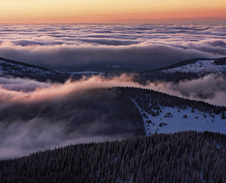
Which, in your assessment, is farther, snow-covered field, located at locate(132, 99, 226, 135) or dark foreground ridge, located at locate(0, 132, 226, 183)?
snow-covered field, located at locate(132, 99, 226, 135)

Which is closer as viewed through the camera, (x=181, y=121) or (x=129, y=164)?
(x=129, y=164)

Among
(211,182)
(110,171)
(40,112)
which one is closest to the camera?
(211,182)

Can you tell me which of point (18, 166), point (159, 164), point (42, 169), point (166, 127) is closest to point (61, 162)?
point (42, 169)

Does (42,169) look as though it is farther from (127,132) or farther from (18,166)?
(127,132)

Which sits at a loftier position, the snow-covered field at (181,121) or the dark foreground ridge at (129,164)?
the dark foreground ridge at (129,164)

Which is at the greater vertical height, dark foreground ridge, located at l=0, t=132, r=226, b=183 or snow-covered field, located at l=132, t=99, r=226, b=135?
dark foreground ridge, located at l=0, t=132, r=226, b=183
